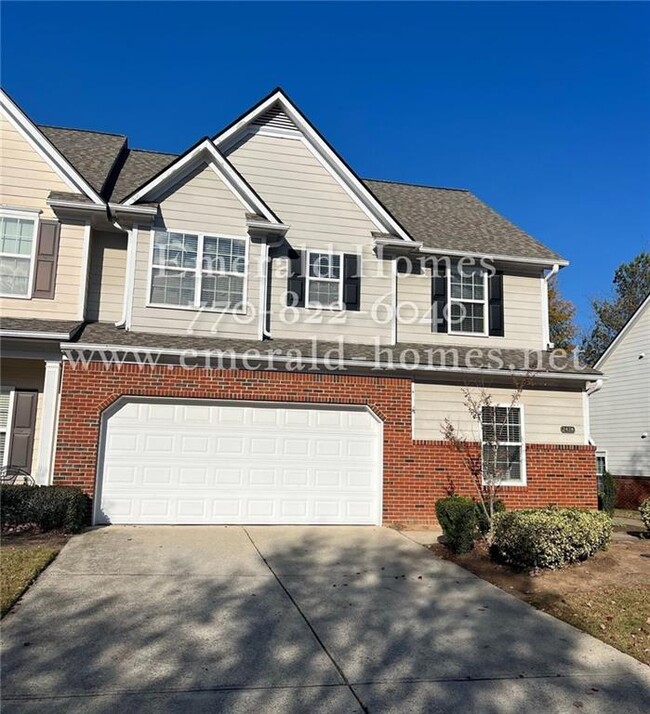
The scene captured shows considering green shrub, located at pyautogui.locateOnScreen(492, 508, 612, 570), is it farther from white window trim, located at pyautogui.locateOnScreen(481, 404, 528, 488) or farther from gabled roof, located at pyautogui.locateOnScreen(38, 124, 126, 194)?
gabled roof, located at pyautogui.locateOnScreen(38, 124, 126, 194)

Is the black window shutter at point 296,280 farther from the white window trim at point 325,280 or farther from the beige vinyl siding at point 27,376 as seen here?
the beige vinyl siding at point 27,376

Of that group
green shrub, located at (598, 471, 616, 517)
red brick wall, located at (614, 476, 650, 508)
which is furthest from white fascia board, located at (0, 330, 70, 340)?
red brick wall, located at (614, 476, 650, 508)

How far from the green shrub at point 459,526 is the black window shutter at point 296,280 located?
560 cm

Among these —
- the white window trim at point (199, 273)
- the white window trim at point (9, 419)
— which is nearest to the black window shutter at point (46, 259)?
the white window trim at point (199, 273)

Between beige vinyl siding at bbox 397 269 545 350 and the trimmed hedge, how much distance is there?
752 cm

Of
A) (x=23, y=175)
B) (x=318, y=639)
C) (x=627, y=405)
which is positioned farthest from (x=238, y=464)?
(x=627, y=405)

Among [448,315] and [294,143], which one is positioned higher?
[294,143]

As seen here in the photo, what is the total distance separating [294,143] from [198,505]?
841 cm

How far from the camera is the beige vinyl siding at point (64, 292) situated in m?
11.7

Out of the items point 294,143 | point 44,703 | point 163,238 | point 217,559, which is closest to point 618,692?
point 44,703

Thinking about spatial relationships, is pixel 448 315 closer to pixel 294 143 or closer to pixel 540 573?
pixel 294 143

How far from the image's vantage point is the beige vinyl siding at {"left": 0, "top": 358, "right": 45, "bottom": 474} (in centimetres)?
1198

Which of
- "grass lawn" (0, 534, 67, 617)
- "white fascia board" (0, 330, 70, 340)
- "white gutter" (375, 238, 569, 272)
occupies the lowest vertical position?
"grass lawn" (0, 534, 67, 617)

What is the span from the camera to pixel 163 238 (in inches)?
487
